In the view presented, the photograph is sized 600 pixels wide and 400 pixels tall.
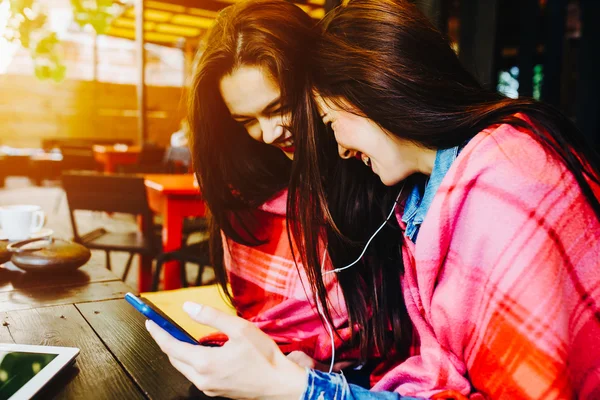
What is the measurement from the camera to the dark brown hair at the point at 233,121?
119 centimetres

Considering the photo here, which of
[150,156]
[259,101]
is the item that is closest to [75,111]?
[150,156]

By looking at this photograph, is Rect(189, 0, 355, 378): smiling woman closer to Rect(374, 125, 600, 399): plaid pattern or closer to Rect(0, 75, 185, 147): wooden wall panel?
Rect(374, 125, 600, 399): plaid pattern

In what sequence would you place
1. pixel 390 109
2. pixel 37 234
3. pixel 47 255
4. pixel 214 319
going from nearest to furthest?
pixel 214 319, pixel 390 109, pixel 47 255, pixel 37 234

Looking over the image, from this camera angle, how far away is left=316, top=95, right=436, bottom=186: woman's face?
100 centimetres

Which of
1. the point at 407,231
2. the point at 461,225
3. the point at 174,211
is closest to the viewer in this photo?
the point at 461,225

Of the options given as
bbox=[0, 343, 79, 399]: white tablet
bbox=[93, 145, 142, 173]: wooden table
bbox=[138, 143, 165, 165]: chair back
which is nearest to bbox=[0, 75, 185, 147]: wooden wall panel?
bbox=[93, 145, 142, 173]: wooden table

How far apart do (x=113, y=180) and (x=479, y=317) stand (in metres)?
2.31

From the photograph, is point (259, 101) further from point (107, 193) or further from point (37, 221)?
point (107, 193)

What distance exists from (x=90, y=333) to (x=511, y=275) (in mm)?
731

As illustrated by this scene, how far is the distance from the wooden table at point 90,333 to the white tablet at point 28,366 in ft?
0.06

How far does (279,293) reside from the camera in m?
1.34

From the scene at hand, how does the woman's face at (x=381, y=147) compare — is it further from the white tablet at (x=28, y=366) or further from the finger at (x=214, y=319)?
the white tablet at (x=28, y=366)

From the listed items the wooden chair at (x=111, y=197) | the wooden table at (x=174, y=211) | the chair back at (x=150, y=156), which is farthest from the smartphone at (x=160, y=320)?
the chair back at (x=150, y=156)

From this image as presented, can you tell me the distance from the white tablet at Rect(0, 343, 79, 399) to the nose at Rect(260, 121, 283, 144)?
0.71 metres
